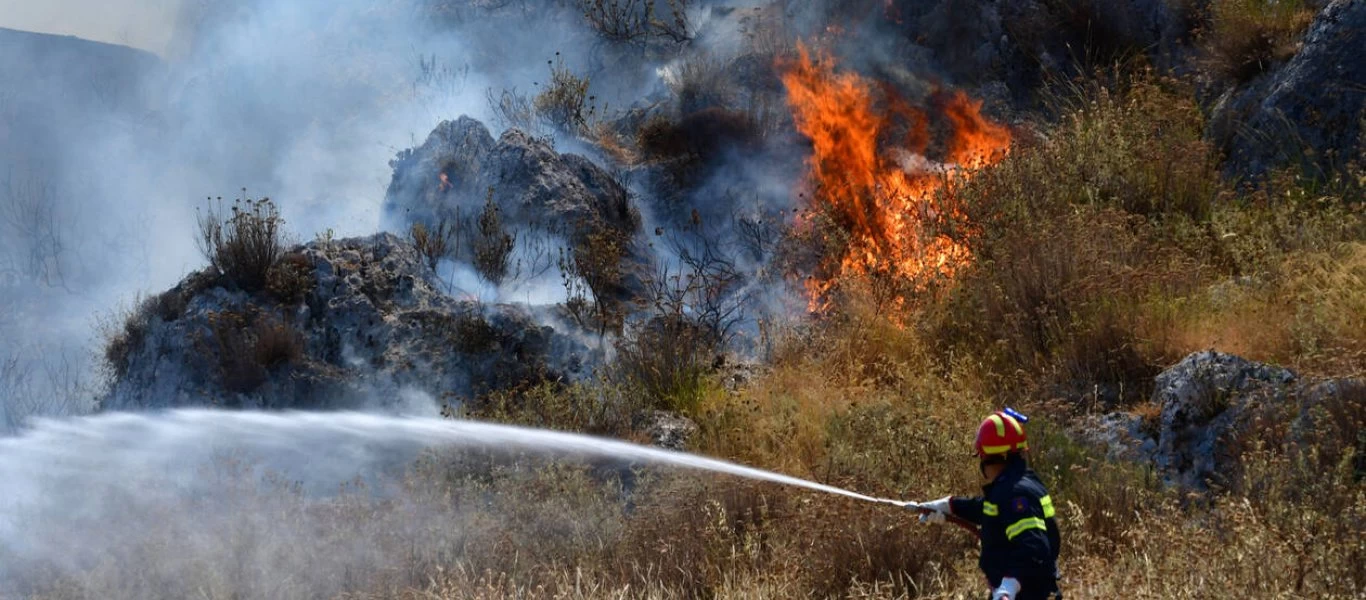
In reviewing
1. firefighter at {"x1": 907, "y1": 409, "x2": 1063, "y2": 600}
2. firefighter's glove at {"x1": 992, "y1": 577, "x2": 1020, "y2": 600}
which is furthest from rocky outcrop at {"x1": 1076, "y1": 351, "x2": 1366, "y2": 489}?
firefighter's glove at {"x1": 992, "y1": 577, "x2": 1020, "y2": 600}

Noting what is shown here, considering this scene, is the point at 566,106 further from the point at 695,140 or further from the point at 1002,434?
the point at 1002,434

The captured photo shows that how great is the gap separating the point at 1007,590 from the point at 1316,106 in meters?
7.58

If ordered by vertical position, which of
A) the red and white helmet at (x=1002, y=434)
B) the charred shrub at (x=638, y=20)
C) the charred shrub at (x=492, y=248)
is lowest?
the red and white helmet at (x=1002, y=434)

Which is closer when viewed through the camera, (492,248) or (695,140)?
(492,248)

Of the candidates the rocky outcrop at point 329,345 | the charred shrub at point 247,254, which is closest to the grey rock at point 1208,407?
the rocky outcrop at point 329,345

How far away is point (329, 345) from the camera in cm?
931

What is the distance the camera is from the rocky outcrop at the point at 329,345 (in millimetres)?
8938

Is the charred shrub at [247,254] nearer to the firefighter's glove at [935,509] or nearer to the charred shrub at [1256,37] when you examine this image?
the firefighter's glove at [935,509]

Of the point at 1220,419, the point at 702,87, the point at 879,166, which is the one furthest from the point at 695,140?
the point at 1220,419

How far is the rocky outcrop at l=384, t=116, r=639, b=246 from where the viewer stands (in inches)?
466

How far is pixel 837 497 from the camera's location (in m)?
6.40

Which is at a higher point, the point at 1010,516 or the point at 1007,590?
the point at 1010,516

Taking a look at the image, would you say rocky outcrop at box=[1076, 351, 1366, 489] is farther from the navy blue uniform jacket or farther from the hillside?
the navy blue uniform jacket

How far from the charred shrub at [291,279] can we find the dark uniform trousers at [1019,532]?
251 inches
